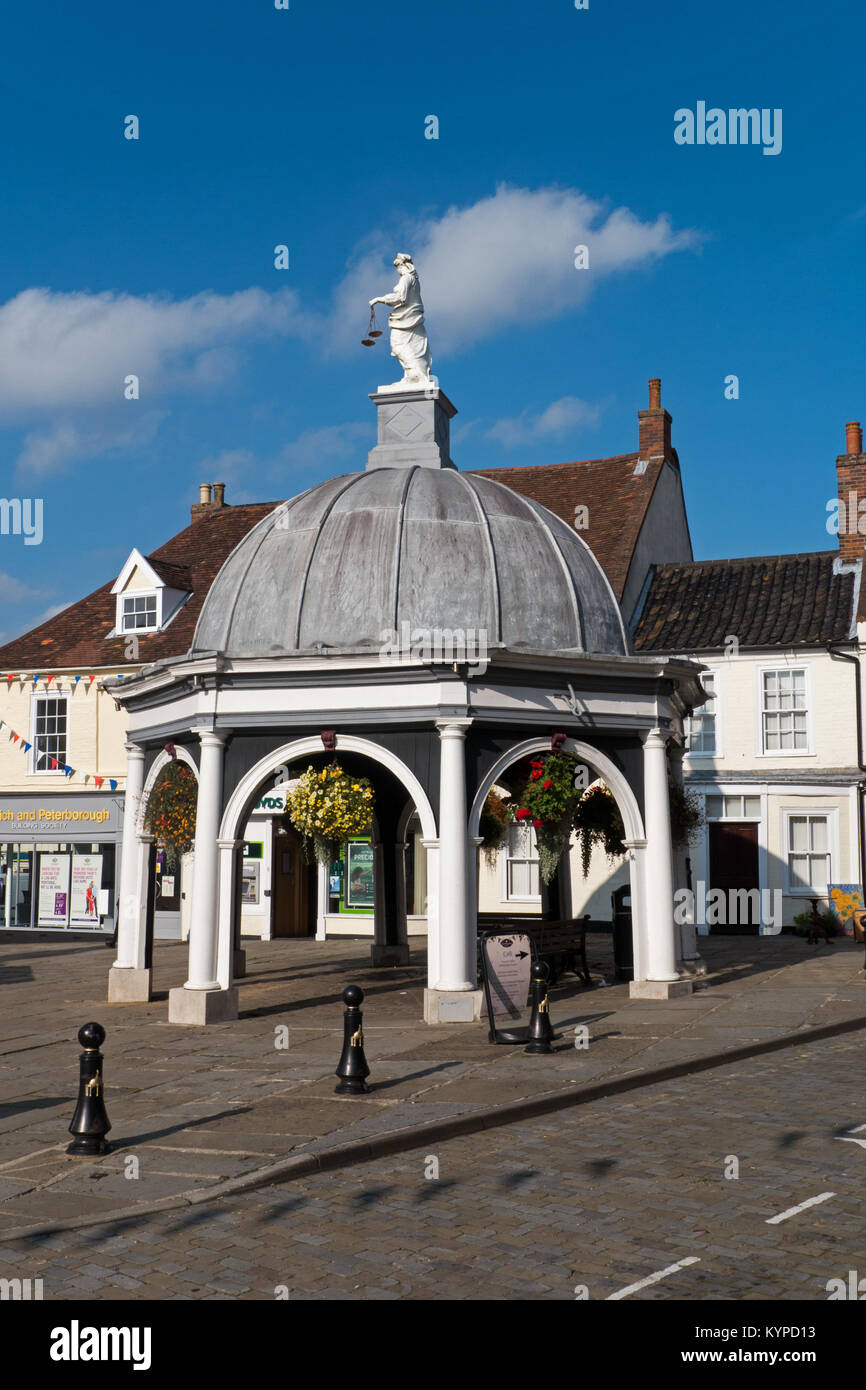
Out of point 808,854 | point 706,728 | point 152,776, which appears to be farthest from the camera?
point 706,728

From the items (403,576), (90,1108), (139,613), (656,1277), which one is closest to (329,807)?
(403,576)

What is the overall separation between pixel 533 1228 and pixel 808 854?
2162cm

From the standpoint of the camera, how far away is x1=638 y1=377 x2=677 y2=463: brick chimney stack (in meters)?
32.0

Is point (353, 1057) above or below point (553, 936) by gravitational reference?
below

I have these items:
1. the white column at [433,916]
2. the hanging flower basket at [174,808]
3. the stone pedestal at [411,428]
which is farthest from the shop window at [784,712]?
the hanging flower basket at [174,808]

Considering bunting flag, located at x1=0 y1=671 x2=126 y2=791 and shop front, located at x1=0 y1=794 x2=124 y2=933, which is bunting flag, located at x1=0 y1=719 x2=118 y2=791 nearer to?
bunting flag, located at x1=0 y1=671 x2=126 y2=791

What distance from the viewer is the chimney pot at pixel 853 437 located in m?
28.2

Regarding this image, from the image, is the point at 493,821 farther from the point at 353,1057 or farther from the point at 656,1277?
the point at 656,1277

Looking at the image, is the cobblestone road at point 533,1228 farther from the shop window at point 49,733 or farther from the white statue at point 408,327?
the shop window at point 49,733

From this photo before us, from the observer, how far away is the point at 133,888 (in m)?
17.8

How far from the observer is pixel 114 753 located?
3008 cm

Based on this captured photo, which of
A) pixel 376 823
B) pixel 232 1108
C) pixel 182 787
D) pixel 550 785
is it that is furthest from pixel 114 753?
pixel 232 1108

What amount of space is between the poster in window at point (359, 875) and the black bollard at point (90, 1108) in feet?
66.8
